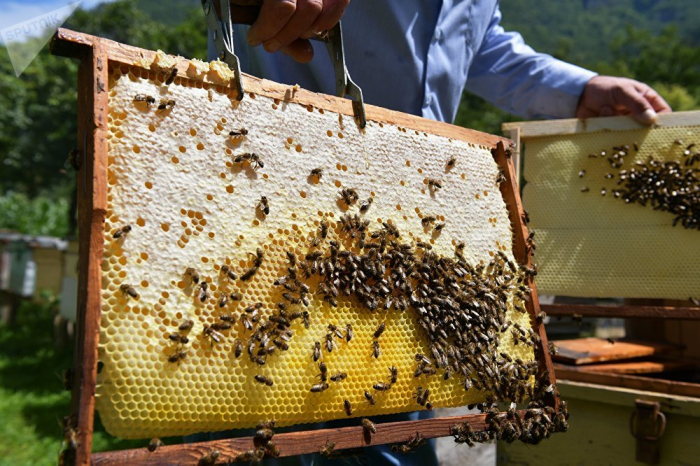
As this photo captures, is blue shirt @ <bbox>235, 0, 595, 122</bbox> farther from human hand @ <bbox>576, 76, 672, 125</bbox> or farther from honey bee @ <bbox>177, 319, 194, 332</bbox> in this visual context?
honey bee @ <bbox>177, 319, 194, 332</bbox>

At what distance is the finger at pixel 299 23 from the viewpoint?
1867 mm

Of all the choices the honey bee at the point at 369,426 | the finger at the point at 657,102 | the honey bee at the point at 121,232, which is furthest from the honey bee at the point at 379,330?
the finger at the point at 657,102

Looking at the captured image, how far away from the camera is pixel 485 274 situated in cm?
224

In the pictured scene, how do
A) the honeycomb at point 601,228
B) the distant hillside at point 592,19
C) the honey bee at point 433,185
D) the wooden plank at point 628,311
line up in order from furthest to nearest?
the distant hillside at point 592,19 → the honeycomb at point 601,228 → the wooden plank at point 628,311 → the honey bee at point 433,185

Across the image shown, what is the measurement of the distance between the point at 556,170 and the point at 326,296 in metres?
2.19

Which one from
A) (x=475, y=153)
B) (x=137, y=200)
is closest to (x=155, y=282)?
(x=137, y=200)

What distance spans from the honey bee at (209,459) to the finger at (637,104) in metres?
2.96

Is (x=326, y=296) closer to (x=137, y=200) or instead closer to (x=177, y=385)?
(x=177, y=385)

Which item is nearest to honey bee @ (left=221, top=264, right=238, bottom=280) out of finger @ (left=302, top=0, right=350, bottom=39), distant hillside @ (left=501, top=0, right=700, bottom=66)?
finger @ (left=302, top=0, right=350, bottom=39)

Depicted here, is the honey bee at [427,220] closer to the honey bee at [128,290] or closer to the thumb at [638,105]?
the honey bee at [128,290]

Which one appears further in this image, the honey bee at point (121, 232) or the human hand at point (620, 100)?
the human hand at point (620, 100)

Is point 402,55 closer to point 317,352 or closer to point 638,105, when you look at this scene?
point 638,105

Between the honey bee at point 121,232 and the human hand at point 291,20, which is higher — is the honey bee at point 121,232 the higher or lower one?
the lower one

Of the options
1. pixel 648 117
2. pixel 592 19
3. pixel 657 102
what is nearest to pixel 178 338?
→ pixel 648 117
